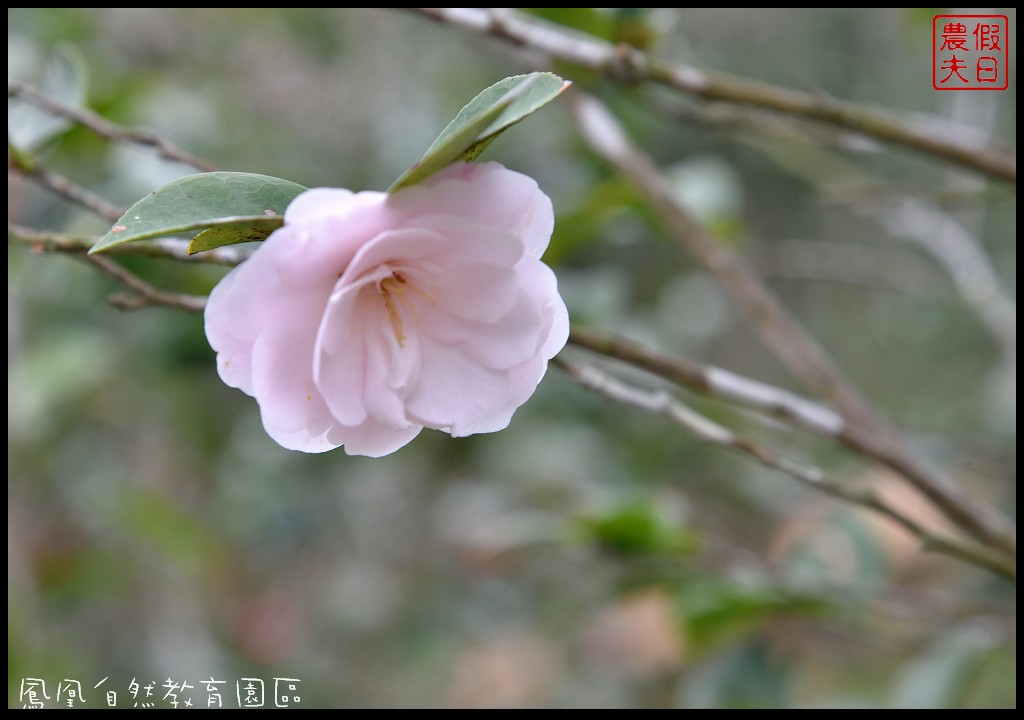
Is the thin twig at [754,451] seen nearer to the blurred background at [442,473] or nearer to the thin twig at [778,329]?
the thin twig at [778,329]

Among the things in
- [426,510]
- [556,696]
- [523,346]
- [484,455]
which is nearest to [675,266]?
[484,455]

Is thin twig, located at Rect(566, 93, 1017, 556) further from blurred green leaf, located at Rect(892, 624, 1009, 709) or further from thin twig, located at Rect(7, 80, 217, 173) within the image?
thin twig, located at Rect(7, 80, 217, 173)

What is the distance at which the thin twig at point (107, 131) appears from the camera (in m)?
0.65

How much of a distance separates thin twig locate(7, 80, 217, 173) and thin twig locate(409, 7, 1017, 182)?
284 mm

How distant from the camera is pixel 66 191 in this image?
68 centimetres

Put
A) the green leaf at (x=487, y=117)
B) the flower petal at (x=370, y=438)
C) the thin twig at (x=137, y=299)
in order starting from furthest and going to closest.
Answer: the thin twig at (x=137, y=299) < the flower petal at (x=370, y=438) < the green leaf at (x=487, y=117)

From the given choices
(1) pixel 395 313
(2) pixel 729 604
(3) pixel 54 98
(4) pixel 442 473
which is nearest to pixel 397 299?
(1) pixel 395 313

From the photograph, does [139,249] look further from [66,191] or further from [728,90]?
[728,90]

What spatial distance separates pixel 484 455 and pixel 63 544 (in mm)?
966

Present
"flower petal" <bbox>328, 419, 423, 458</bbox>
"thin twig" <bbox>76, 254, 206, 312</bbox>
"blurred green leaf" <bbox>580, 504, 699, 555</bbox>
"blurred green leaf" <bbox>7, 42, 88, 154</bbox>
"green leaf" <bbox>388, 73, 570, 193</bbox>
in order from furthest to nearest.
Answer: "blurred green leaf" <bbox>580, 504, 699, 555</bbox> → "blurred green leaf" <bbox>7, 42, 88, 154</bbox> → "thin twig" <bbox>76, 254, 206, 312</bbox> → "flower petal" <bbox>328, 419, 423, 458</bbox> → "green leaf" <bbox>388, 73, 570, 193</bbox>

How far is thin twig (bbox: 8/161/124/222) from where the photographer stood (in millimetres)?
666

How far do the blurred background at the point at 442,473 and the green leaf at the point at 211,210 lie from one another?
1.37 feet

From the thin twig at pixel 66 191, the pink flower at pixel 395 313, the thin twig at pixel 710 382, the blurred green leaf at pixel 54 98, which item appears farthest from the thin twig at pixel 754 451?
the blurred green leaf at pixel 54 98

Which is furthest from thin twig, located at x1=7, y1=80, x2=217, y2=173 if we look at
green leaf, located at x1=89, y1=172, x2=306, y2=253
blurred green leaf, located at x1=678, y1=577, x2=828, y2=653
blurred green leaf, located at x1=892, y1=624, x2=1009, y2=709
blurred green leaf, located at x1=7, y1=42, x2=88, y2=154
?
blurred green leaf, located at x1=892, y1=624, x2=1009, y2=709
